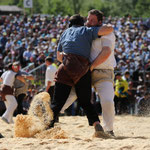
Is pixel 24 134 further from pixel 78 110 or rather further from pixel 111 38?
pixel 78 110

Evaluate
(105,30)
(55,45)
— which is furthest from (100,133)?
(55,45)

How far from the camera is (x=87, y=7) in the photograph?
69.1 metres

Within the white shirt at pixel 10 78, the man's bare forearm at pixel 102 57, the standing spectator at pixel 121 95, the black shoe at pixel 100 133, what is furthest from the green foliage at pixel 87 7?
the black shoe at pixel 100 133

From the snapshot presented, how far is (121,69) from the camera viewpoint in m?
16.3

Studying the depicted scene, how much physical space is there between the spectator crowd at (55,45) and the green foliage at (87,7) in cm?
3362

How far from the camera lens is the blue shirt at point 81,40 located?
5.64 m

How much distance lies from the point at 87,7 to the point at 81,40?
211 ft

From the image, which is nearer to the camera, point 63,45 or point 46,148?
point 46,148

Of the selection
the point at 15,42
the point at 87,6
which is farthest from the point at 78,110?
the point at 87,6

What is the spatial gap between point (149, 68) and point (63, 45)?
10637 millimetres

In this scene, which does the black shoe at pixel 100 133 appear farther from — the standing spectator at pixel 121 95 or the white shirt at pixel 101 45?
the standing spectator at pixel 121 95

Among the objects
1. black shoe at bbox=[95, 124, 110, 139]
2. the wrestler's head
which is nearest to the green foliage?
the wrestler's head

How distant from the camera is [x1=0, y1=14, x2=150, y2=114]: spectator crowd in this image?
1538cm

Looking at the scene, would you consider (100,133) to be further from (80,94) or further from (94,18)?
(94,18)
